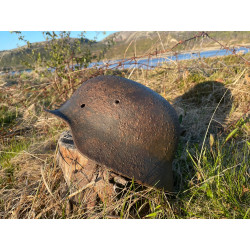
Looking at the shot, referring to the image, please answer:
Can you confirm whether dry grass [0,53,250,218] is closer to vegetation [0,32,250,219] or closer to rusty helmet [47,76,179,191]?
vegetation [0,32,250,219]

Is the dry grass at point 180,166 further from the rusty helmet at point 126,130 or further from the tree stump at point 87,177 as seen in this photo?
the rusty helmet at point 126,130

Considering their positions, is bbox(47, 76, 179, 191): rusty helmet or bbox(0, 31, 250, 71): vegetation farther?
bbox(0, 31, 250, 71): vegetation

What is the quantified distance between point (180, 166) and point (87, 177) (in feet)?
3.94

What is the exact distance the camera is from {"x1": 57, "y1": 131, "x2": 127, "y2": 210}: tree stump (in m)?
1.84

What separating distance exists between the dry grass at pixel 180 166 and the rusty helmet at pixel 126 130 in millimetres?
199

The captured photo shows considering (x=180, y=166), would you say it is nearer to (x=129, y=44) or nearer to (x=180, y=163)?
(x=180, y=163)

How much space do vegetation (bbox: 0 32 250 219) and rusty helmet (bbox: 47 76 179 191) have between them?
0.66 feet

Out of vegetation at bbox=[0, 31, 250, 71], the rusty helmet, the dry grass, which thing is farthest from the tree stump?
vegetation at bbox=[0, 31, 250, 71]

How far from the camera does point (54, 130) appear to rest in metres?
3.85

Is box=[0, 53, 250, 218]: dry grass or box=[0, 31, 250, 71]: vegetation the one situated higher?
box=[0, 31, 250, 71]: vegetation

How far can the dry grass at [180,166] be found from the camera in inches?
71.1

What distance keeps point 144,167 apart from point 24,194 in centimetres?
138

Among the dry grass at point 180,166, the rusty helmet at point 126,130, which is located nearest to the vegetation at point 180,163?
the dry grass at point 180,166

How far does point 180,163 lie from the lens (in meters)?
2.53
